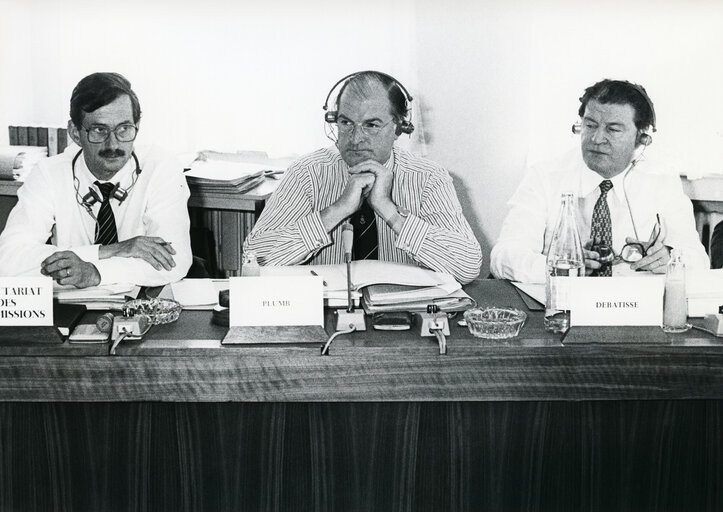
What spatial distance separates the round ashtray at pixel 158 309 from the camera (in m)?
1.85

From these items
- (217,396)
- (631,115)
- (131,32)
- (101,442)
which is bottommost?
(101,442)

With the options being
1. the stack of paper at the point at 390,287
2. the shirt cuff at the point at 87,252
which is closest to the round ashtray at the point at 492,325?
the stack of paper at the point at 390,287

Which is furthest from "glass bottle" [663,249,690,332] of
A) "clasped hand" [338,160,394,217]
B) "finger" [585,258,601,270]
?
"clasped hand" [338,160,394,217]

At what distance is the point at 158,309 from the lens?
74.0 inches

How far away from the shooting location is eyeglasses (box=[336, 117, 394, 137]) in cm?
255

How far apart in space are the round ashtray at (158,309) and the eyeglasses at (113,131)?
0.81 metres

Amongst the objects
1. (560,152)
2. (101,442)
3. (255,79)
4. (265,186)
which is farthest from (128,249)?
(560,152)

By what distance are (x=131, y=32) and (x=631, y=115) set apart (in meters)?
1.54

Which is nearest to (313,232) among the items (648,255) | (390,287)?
(390,287)

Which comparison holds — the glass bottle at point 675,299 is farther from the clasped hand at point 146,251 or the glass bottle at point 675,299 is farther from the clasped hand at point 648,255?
the clasped hand at point 146,251

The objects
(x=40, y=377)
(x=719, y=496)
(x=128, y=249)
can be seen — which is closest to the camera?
(x=40, y=377)

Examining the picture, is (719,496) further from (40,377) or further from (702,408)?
(40,377)

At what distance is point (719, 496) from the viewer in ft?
5.82

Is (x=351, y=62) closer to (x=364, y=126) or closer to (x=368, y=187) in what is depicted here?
→ (x=364, y=126)
